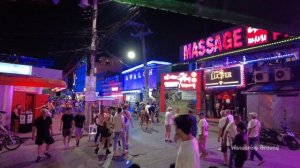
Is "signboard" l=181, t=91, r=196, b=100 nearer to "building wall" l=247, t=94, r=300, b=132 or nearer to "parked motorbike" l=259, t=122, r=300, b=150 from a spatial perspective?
"building wall" l=247, t=94, r=300, b=132

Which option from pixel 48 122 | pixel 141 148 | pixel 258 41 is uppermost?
pixel 258 41

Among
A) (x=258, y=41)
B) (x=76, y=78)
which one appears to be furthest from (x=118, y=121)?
(x=76, y=78)

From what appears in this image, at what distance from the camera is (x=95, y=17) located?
61.5 feet

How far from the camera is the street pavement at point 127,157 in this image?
1052 cm

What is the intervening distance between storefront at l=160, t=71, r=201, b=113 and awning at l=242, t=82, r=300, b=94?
6830mm

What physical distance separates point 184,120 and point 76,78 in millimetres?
76449

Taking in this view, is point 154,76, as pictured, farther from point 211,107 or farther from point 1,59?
point 1,59

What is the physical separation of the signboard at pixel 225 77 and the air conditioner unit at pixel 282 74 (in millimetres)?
2757

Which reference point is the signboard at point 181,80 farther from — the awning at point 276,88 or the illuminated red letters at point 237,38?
the awning at point 276,88

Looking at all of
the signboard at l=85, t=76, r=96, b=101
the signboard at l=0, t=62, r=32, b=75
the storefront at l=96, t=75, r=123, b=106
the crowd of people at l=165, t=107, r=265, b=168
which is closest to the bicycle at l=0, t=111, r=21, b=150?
the signboard at l=85, t=76, r=96, b=101

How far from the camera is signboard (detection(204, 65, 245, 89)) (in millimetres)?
20828

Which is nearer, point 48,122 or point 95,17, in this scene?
point 48,122

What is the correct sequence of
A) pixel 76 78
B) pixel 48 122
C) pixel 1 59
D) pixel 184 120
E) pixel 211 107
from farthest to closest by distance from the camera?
pixel 76 78, pixel 211 107, pixel 1 59, pixel 48 122, pixel 184 120

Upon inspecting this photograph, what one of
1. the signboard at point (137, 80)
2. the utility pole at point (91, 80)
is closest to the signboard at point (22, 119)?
the utility pole at point (91, 80)
